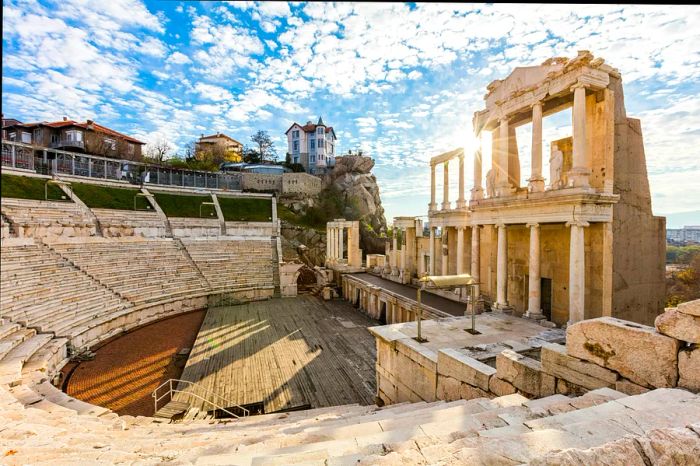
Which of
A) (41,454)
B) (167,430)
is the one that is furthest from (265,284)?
(41,454)

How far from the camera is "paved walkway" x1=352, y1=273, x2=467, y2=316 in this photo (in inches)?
607

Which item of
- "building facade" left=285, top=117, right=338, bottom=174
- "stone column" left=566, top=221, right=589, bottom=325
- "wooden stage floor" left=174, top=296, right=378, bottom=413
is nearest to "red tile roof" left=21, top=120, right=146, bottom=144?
"building facade" left=285, top=117, right=338, bottom=174

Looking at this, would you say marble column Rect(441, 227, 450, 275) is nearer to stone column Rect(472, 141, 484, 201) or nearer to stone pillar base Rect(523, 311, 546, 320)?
stone column Rect(472, 141, 484, 201)

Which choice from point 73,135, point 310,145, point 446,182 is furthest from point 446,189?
point 310,145

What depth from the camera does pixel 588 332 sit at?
5.73 metres

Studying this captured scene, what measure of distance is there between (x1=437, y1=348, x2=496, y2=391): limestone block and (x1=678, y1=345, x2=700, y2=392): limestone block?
113 inches

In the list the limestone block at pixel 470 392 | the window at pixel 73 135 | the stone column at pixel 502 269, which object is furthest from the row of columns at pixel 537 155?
the window at pixel 73 135

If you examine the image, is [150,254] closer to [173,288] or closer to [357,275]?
[173,288]

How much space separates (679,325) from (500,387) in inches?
120

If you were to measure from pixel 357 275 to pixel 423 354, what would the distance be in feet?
61.8

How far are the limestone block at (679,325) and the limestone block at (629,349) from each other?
11 centimetres

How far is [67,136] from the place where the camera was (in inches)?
1618

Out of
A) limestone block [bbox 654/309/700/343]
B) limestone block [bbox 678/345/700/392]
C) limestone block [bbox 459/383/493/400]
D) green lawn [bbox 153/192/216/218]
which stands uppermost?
green lawn [bbox 153/192/216/218]

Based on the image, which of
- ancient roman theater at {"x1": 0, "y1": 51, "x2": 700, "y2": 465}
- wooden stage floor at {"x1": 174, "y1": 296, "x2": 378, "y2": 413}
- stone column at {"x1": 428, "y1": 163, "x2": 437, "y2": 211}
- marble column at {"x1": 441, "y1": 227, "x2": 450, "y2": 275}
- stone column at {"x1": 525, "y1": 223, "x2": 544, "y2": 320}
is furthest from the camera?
stone column at {"x1": 428, "y1": 163, "x2": 437, "y2": 211}
